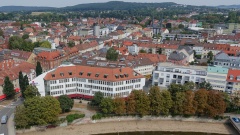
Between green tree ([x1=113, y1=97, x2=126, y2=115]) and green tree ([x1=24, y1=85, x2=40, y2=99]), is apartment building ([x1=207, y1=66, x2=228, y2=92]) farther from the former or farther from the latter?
green tree ([x1=24, y1=85, x2=40, y2=99])

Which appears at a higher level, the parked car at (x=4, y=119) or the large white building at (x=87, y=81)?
the large white building at (x=87, y=81)

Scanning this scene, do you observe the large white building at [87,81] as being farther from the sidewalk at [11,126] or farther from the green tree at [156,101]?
the sidewalk at [11,126]

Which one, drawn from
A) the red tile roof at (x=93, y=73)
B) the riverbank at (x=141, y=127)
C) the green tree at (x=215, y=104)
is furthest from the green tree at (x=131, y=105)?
the green tree at (x=215, y=104)

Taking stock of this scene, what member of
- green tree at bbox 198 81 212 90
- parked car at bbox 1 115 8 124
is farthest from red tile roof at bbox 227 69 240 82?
parked car at bbox 1 115 8 124

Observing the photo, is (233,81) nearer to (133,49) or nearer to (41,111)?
(41,111)

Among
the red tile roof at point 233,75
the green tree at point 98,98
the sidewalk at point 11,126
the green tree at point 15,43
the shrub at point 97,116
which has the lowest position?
the sidewalk at point 11,126

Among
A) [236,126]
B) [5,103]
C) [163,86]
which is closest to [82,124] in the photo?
[5,103]
